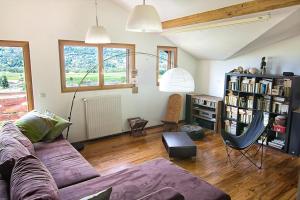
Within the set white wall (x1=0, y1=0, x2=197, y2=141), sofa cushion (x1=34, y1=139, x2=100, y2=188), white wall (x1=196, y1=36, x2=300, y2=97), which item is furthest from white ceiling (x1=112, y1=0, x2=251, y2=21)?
sofa cushion (x1=34, y1=139, x2=100, y2=188)

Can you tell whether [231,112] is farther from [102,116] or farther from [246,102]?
[102,116]

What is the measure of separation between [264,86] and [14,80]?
4585 millimetres

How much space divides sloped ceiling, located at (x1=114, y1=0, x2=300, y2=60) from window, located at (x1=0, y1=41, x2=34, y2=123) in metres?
2.11

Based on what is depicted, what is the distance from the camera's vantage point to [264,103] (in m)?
4.36

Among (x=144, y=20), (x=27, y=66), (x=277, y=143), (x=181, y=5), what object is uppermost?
(x=181, y=5)

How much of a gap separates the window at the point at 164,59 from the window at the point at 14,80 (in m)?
2.85

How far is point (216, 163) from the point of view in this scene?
12.2 ft

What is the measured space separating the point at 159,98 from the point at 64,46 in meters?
2.53

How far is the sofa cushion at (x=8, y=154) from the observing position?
6.33 feet

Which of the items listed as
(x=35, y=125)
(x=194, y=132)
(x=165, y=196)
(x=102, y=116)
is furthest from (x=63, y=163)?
(x=194, y=132)

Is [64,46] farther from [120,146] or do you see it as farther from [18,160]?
[18,160]

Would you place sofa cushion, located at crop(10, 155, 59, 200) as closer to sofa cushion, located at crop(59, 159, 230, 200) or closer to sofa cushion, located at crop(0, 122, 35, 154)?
sofa cushion, located at crop(59, 159, 230, 200)

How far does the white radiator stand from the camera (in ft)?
14.8

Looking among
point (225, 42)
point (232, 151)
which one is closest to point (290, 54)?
point (225, 42)
